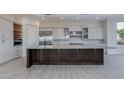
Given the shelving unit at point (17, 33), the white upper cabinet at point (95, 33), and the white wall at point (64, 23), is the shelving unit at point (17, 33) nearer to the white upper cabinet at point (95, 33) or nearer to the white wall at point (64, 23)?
the white wall at point (64, 23)

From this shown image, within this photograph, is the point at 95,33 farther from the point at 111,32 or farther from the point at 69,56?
the point at 69,56

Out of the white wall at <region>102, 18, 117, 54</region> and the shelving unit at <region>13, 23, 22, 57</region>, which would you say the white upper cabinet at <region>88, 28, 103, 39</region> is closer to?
the white wall at <region>102, 18, 117, 54</region>

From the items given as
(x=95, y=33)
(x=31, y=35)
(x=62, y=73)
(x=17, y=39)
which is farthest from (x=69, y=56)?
(x=95, y=33)

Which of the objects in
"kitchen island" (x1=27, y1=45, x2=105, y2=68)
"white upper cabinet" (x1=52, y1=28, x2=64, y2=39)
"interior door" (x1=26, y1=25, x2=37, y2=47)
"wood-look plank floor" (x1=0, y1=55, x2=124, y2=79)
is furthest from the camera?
"white upper cabinet" (x1=52, y1=28, x2=64, y2=39)

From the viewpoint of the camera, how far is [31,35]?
12328 mm

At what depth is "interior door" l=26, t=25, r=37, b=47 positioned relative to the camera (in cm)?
1173

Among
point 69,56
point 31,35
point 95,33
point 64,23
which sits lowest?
point 69,56

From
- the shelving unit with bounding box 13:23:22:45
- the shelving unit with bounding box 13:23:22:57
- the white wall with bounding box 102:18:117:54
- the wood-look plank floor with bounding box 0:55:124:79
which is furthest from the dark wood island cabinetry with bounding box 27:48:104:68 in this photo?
the white wall with bounding box 102:18:117:54

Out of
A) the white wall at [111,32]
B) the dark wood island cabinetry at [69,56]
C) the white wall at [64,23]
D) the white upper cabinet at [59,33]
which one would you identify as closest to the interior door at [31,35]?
the white wall at [64,23]

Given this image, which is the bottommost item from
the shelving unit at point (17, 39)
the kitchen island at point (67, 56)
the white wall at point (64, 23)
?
the kitchen island at point (67, 56)

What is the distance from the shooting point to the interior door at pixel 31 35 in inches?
462

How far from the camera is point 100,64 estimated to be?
27.1ft
